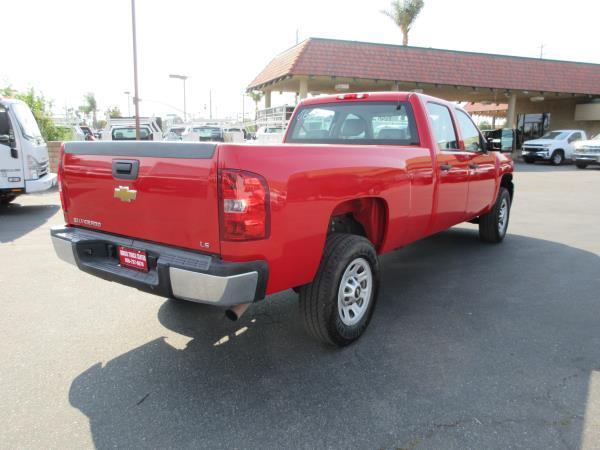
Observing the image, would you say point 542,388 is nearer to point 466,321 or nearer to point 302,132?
point 466,321

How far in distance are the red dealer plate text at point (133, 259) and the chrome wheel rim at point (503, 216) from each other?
5259 mm

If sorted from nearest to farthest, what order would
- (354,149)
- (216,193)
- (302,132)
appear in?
(216,193), (354,149), (302,132)

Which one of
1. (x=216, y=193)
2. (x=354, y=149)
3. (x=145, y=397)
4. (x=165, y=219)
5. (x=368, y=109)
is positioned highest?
(x=368, y=109)

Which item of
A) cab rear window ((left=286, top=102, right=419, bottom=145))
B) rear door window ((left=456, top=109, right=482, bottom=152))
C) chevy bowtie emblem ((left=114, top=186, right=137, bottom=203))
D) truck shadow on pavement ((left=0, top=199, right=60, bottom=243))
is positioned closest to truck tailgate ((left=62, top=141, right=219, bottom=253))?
chevy bowtie emblem ((left=114, top=186, right=137, bottom=203))

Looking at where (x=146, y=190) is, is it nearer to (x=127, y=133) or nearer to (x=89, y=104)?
(x=127, y=133)

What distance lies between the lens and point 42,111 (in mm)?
17609

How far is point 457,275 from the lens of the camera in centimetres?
530

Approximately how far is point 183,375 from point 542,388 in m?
2.27

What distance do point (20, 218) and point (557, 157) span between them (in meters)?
23.6

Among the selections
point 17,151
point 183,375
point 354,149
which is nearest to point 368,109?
point 354,149

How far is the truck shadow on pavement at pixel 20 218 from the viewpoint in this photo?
7418 mm

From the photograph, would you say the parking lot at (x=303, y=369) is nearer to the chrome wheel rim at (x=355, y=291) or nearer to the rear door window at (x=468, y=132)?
the chrome wheel rim at (x=355, y=291)

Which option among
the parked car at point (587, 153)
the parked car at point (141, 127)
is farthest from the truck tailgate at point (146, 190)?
the parked car at point (587, 153)

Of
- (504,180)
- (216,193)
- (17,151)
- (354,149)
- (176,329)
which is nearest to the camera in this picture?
(216,193)
